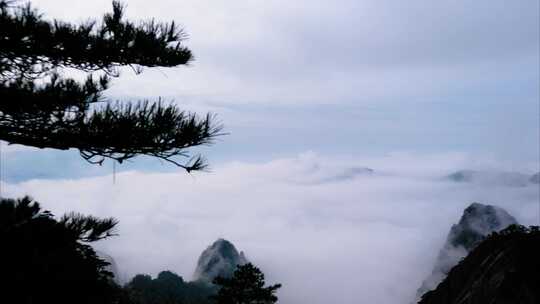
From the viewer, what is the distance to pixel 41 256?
30.5 ft

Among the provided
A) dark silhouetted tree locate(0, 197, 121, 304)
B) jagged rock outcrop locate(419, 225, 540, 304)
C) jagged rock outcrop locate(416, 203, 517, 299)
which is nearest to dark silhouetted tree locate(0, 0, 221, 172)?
dark silhouetted tree locate(0, 197, 121, 304)

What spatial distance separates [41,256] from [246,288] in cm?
1627

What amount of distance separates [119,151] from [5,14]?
3065 mm

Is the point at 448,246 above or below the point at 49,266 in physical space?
above

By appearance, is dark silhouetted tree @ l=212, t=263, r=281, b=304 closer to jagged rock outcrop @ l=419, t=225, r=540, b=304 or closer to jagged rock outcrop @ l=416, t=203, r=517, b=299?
jagged rock outcrop @ l=419, t=225, r=540, b=304

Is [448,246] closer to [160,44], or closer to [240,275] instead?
[240,275]

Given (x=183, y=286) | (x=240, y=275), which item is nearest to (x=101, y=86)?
(x=240, y=275)

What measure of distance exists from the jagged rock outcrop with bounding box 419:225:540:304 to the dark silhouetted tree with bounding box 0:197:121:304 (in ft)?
48.7

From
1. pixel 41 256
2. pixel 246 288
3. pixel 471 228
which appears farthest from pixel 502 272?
pixel 471 228

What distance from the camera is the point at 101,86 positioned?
9250mm

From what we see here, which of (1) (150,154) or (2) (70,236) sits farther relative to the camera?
(2) (70,236)

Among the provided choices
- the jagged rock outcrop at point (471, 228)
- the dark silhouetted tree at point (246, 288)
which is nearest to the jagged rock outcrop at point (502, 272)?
the dark silhouetted tree at point (246, 288)

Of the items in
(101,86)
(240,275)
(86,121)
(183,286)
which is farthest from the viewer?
(183,286)

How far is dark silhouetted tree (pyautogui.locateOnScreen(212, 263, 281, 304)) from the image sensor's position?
78.5 feet
